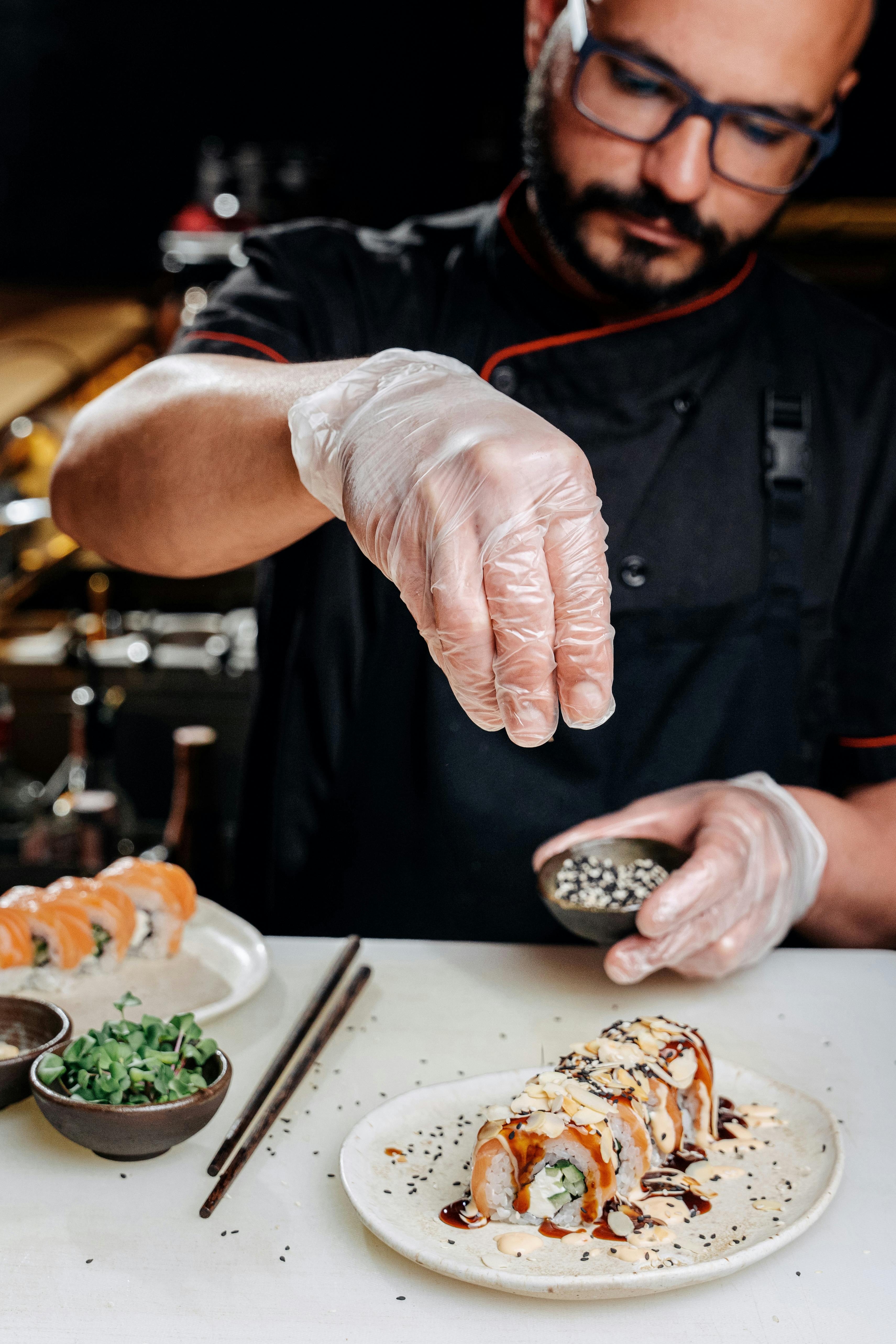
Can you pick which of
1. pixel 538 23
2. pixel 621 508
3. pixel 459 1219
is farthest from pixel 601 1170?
pixel 538 23

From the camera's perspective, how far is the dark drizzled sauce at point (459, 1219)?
→ 41.9 inches

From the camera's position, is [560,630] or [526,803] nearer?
[560,630]

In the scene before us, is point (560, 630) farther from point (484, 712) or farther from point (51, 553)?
point (51, 553)

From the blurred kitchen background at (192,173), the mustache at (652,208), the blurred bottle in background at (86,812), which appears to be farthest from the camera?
the blurred kitchen background at (192,173)

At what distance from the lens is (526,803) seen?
1.85 m

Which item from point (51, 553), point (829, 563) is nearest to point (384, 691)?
point (829, 563)

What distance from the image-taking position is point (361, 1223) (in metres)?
1.10

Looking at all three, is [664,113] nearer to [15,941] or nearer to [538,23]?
[538,23]

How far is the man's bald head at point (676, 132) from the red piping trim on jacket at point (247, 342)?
17.7 inches

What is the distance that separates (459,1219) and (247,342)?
125 cm

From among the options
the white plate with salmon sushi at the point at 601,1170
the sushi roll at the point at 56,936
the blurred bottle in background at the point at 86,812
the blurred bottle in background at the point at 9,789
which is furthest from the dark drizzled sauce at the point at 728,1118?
the blurred bottle in background at the point at 9,789

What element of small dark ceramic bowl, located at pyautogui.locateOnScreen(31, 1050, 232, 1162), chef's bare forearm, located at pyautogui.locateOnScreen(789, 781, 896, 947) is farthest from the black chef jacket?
small dark ceramic bowl, located at pyautogui.locateOnScreen(31, 1050, 232, 1162)

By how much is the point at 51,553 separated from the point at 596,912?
2.76 metres

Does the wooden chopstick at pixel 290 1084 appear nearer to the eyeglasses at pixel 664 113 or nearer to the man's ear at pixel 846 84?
the eyeglasses at pixel 664 113
